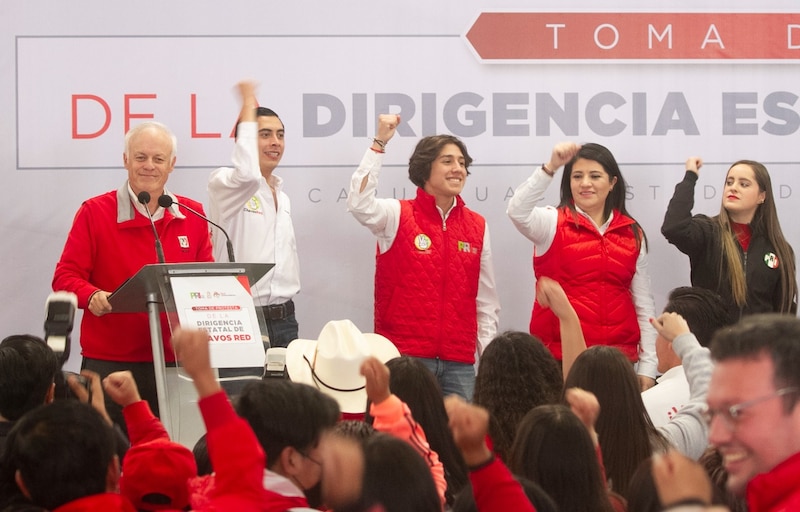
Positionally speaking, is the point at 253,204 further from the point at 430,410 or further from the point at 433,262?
the point at 430,410

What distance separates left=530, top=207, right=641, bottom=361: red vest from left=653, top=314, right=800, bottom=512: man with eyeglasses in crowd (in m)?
3.26

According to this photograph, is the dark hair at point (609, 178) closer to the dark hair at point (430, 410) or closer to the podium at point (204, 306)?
the podium at point (204, 306)

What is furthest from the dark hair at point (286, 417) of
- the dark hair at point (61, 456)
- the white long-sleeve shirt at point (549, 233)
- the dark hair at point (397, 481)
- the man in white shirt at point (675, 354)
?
the white long-sleeve shirt at point (549, 233)

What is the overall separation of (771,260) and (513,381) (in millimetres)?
2538

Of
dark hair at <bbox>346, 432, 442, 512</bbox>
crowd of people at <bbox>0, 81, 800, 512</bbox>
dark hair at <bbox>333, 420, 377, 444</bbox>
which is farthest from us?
dark hair at <bbox>333, 420, 377, 444</bbox>

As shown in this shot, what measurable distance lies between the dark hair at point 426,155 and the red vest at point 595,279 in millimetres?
586

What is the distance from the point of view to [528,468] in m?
2.20

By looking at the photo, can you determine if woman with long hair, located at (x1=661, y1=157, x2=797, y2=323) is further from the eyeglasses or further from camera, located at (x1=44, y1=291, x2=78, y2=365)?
the eyeglasses

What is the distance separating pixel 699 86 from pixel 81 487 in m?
4.40

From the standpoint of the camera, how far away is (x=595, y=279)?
5098mm

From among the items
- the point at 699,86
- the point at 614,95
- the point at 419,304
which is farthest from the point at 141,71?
the point at 699,86

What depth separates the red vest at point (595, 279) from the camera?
505 centimetres

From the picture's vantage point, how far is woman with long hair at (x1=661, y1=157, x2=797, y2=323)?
512 centimetres

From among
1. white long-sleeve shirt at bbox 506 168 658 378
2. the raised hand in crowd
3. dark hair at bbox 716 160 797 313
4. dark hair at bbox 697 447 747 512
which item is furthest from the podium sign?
the raised hand in crowd
